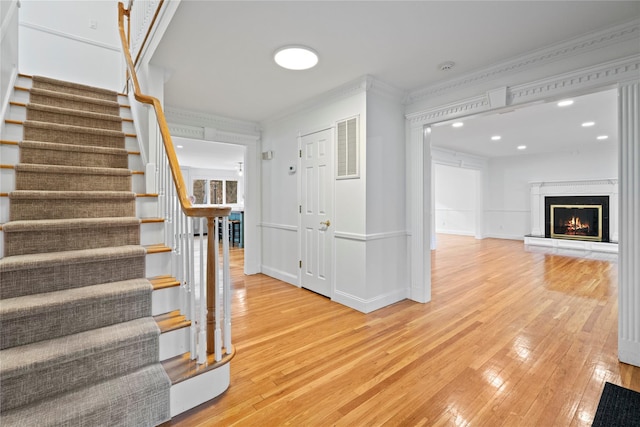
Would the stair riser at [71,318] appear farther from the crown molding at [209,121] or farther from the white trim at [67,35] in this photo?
the white trim at [67,35]

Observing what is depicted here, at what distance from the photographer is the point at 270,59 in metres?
2.73

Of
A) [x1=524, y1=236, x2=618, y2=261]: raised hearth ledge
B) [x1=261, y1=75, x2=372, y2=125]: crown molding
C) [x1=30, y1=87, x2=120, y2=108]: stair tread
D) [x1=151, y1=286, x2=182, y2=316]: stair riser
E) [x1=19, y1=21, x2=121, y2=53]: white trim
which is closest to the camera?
[x1=151, y1=286, x2=182, y2=316]: stair riser

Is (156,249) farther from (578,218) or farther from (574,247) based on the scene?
(578,218)

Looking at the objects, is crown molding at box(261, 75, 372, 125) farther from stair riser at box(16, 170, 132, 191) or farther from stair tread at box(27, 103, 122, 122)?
stair riser at box(16, 170, 132, 191)

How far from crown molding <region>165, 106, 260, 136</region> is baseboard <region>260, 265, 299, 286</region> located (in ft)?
7.65

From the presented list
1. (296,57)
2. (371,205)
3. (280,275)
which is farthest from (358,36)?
(280,275)

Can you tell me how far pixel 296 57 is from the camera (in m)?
2.61

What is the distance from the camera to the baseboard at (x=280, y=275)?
428 cm

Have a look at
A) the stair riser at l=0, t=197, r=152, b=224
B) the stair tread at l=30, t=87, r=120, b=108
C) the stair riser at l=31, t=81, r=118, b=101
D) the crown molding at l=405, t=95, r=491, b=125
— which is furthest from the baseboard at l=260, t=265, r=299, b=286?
the stair riser at l=31, t=81, r=118, b=101

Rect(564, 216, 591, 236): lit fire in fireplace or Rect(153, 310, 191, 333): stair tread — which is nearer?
Rect(153, 310, 191, 333): stair tread

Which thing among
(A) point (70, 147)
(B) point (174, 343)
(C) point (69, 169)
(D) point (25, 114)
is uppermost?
(D) point (25, 114)

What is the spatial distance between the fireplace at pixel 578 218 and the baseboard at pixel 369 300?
21.9ft

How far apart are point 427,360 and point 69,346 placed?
2.32 m

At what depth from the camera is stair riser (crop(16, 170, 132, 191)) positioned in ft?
7.04
